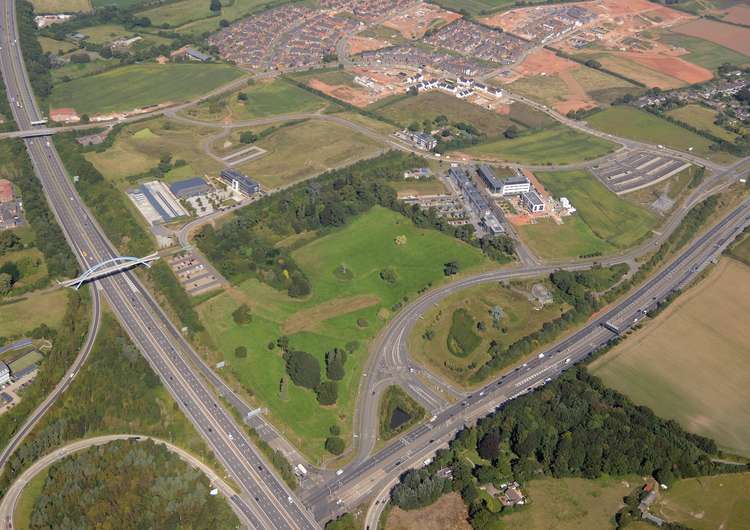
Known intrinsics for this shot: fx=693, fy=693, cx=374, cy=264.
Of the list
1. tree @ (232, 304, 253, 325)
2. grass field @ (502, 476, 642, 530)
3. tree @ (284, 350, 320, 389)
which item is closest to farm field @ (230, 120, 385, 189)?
tree @ (232, 304, 253, 325)

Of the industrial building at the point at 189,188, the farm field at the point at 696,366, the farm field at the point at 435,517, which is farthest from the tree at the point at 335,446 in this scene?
the industrial building at the point at 189,188

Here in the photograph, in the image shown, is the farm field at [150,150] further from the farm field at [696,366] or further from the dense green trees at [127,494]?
the farm field at [696,366]

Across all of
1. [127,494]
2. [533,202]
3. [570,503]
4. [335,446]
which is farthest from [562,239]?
[127,494]

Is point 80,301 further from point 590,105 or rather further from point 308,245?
point 590,105

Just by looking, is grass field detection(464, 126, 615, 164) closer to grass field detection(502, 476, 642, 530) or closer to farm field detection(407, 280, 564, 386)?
farm field detection(407, 280, 564, 386)

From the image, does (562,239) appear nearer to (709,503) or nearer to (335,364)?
(335,364)

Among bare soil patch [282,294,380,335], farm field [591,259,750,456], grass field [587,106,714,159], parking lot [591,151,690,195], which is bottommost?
farm field [591,259,750,456]

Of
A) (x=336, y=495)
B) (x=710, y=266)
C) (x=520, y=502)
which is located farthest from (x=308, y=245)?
(x=710, y=266)
